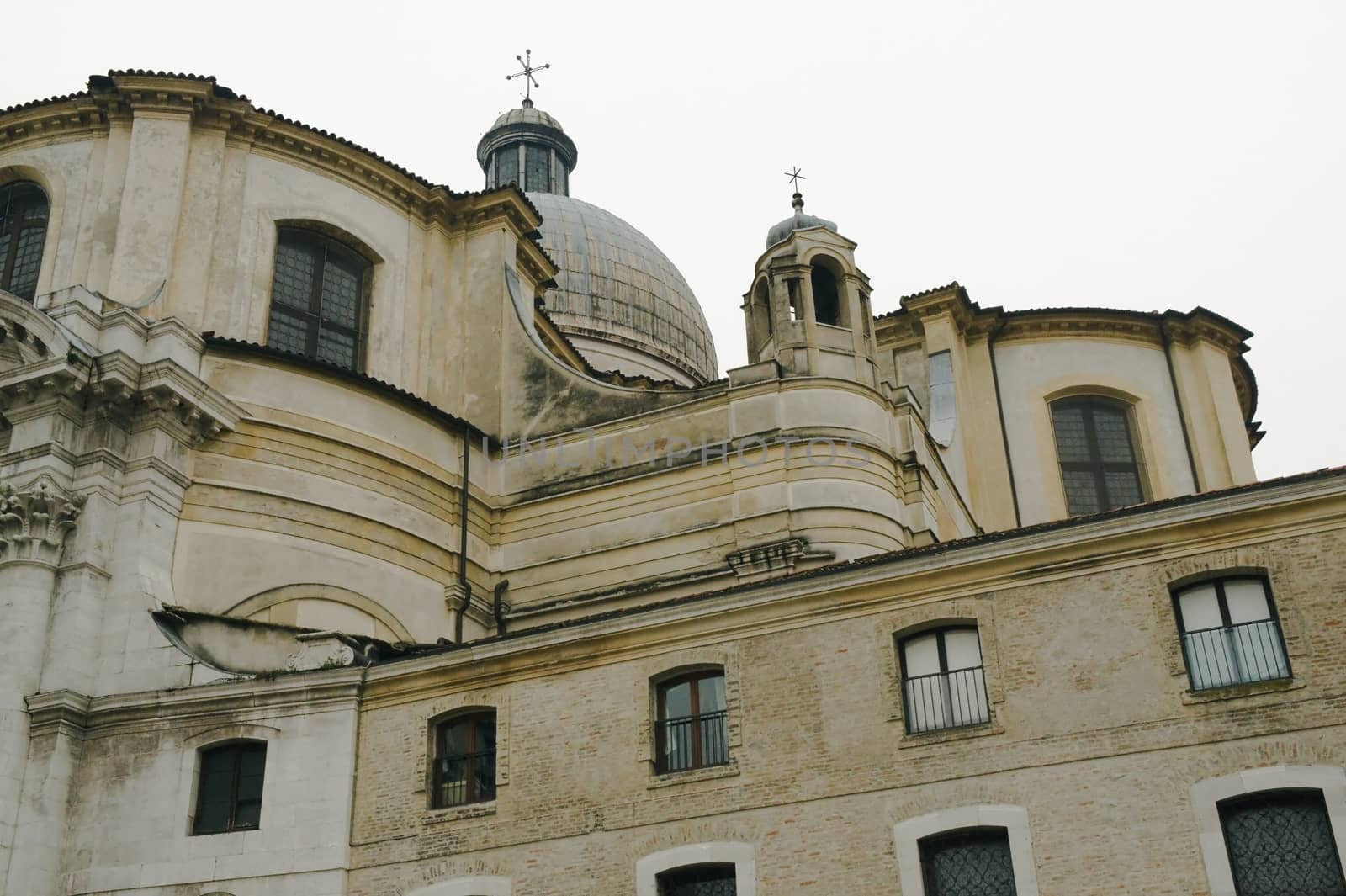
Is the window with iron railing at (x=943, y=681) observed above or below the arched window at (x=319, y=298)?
below

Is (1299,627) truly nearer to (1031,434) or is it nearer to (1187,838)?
(1187,838)

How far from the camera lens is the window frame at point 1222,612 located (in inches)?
606

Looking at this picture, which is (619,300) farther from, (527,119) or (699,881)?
(699,881)

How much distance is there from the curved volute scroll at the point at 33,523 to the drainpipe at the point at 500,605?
7.39 m

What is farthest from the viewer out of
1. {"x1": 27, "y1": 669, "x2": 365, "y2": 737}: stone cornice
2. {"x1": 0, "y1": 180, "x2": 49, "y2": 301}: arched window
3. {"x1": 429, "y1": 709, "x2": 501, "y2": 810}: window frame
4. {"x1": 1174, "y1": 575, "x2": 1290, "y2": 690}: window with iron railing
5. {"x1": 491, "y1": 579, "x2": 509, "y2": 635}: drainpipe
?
{"x1": 0, "y1": 180, "x2": 49, "y2": 301}: arched window

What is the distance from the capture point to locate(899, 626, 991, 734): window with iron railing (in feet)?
54.0

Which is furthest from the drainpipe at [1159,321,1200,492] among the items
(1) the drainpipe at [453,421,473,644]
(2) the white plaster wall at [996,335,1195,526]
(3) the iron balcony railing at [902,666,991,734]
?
(3) the iron balcony railing at [902,666,991,734]

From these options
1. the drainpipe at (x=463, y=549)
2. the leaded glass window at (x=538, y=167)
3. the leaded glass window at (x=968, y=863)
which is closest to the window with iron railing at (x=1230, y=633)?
the leaded glass window at (x=968, y=863)

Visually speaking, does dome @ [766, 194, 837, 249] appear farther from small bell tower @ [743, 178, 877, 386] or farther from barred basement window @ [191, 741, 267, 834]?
barred basement window @ [191, 741, 267, 834]

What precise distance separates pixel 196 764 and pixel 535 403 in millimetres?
10331

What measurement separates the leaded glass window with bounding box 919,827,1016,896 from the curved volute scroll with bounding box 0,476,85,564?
518 inches

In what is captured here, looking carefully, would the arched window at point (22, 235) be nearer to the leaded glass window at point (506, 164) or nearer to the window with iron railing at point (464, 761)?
the window with iron railing at point (464, 761)

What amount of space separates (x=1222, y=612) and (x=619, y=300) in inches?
1311

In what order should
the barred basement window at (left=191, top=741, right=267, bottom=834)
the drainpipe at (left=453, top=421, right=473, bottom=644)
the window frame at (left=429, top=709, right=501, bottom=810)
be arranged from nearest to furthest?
the window frame at (left=429, top=709, right=501, bottom=810)
the barred basement window at (left=191, top=741, right=267, bottom=834)
the drainpipe at (left=453, top=421, right=473, bottom=644)
